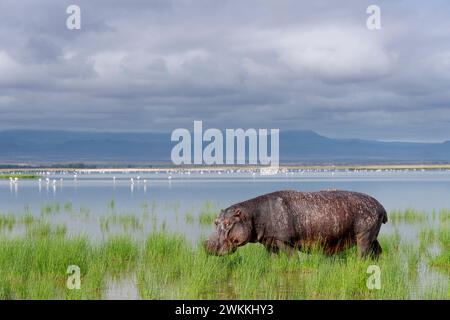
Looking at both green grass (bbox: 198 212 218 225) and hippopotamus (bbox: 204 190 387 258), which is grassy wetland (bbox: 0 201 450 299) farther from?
green grass (bbox: 198 212 218 225)

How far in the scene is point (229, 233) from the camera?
522 inches

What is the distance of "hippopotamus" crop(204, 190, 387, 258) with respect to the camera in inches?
535

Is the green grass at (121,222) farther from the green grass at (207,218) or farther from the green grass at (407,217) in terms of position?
the green grass at (407,217)

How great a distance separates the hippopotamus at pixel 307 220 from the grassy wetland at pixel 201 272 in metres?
0.27

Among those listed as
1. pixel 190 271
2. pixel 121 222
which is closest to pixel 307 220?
pixel 190 271

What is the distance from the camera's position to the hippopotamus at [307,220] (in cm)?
1358

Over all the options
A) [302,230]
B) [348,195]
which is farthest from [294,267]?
[348,195]

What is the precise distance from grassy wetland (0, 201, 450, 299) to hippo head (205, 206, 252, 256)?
262mm

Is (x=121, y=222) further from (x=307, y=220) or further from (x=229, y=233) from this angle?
(x=307, y=220)

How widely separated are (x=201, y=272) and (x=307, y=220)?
105 inches

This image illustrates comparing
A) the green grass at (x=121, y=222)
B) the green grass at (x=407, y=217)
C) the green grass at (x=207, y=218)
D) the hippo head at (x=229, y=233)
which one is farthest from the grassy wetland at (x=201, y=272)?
the green grass at (x=407, y=217)

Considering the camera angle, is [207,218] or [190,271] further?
[207,218]
